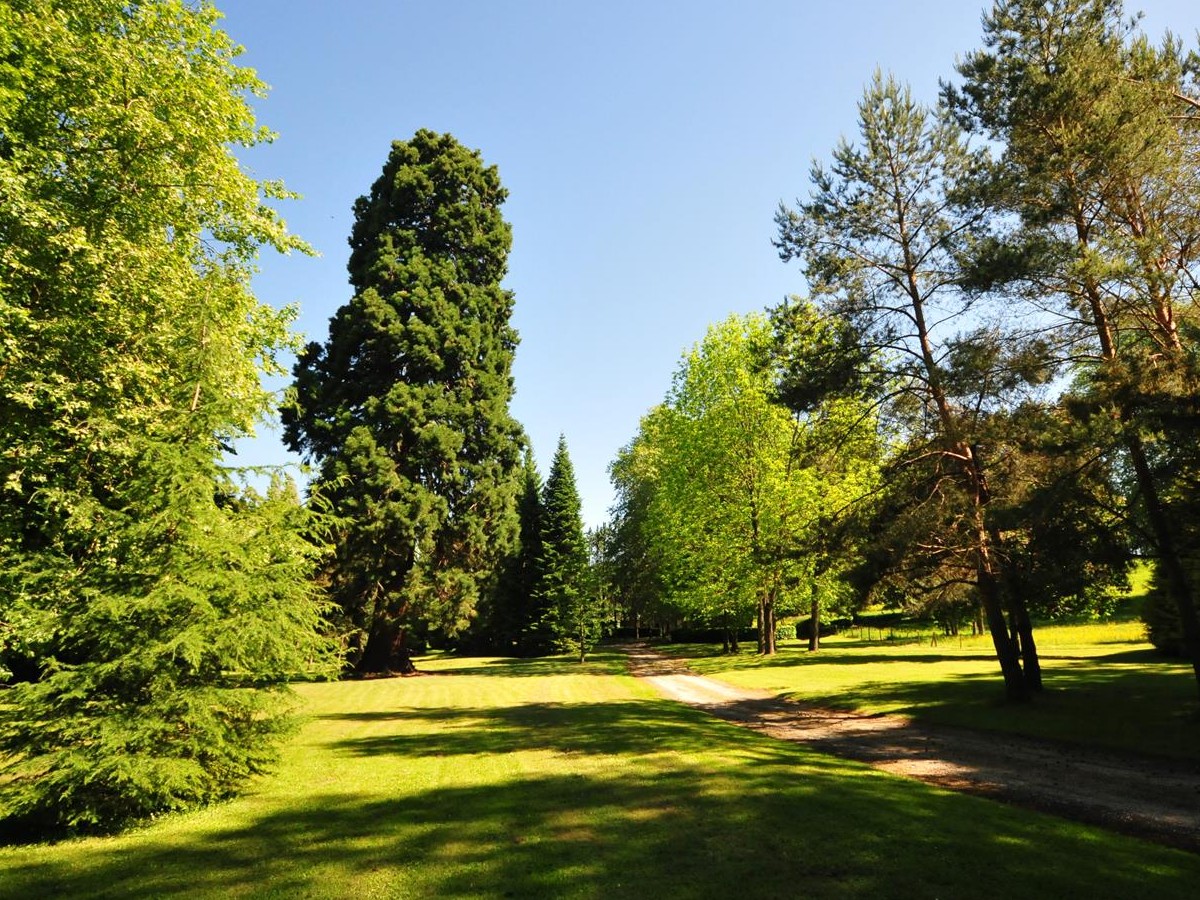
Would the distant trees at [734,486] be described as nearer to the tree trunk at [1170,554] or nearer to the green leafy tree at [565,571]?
the green leafy tree at [565,571]

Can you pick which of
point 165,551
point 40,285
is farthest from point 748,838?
point 40,285

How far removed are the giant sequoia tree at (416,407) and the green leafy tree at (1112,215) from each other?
21.9 metres

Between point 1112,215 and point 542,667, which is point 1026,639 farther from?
point 542,667

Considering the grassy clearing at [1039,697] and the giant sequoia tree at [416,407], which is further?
the giant sequoia tree at [416,407]

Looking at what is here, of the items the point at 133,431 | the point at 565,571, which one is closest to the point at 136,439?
the point at 133,431

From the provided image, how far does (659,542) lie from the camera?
121 ft

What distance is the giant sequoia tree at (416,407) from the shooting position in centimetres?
2664

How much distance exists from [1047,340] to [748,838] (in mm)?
13744

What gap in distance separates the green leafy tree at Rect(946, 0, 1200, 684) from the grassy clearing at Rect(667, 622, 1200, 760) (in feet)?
6.45

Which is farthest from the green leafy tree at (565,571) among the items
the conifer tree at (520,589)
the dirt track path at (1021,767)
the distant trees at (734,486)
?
the dirt track path at (1021,767)

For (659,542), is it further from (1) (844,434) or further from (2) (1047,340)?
(2) (1047,340)

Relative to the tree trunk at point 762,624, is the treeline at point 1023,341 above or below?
above

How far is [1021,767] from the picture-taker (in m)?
11.0

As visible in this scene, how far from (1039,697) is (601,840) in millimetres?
14383
